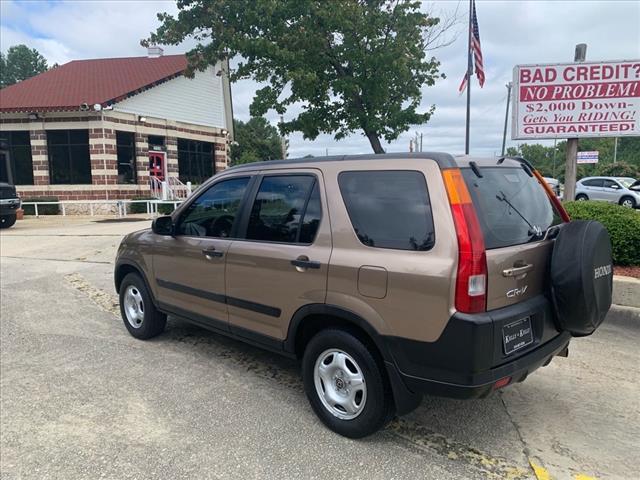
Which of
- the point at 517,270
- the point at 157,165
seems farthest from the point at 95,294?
the point at 157,165

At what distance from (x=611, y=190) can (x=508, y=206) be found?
22.5 metres

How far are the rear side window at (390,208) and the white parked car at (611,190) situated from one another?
21.3 m

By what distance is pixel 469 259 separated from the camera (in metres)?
2.54

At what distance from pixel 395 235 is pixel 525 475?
1559mm

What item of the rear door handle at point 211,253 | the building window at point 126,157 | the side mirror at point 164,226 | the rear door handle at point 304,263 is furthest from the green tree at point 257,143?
the rear door handle at point 304,263

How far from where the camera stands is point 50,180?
20.3 meters

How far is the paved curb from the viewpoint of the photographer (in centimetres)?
540

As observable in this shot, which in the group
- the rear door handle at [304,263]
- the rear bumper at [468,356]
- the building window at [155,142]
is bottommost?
the rear bumper at [468,356]

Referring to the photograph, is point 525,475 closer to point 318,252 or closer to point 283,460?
point 283,460

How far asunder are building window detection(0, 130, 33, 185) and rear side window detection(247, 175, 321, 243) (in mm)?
20382

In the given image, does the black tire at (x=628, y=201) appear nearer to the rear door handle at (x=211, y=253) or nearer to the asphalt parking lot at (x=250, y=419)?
the asphalt parking lot at (x=250, y=419)

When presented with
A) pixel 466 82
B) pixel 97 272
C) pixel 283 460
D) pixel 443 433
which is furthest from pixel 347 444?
pixel 466 82

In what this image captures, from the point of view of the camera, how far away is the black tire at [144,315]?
489cm

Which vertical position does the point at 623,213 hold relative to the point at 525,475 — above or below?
above
